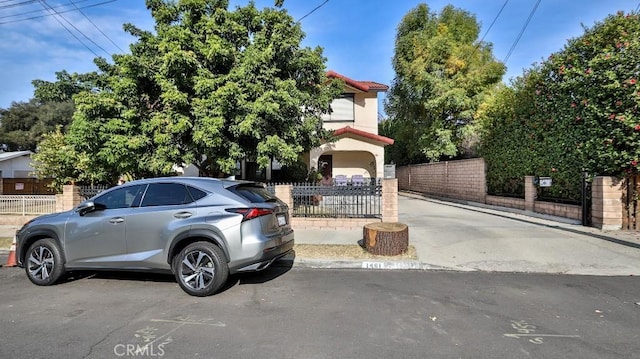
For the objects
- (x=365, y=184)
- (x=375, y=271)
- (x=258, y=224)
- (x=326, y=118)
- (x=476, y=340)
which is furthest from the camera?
(x=326, y=118)

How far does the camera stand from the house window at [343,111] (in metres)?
20.0

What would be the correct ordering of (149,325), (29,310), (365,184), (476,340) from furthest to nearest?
(365,184) → (29,310) → (149,325) → (476,340)

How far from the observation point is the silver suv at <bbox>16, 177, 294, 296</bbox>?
204 inches

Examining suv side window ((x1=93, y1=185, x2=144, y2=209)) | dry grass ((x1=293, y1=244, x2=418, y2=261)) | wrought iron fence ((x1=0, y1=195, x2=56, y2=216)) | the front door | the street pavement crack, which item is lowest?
the street pavement crack

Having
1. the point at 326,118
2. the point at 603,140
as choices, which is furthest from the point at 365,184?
the point at 326,118

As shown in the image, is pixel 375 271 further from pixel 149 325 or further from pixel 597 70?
pixel 597 70

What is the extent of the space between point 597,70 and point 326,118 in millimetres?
12329

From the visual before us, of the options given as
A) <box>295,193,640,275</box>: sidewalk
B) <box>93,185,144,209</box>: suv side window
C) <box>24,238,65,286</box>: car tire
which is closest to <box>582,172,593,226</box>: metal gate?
<box>295,193,640,275</box>: sidewalk

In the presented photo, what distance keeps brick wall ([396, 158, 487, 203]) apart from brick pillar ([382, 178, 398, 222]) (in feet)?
24.0

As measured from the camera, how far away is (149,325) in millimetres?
4203

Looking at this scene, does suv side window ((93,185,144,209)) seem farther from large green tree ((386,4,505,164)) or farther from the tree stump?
large green tree ((386,4,505,164))

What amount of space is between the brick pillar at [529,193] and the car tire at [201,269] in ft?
36.2

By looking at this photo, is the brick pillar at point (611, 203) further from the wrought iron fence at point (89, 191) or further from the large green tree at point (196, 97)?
the wrought iron fence at point (89, 191)

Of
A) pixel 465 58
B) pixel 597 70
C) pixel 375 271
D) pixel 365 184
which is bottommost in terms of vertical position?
pixel 375 271
